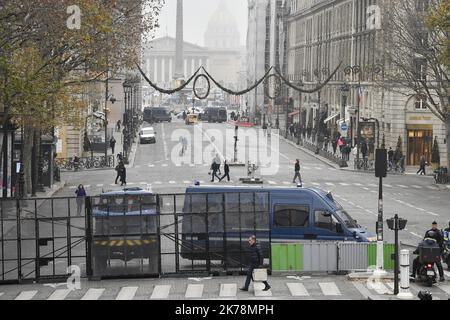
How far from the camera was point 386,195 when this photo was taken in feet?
205

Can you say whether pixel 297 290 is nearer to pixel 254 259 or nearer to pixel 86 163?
pixel 254 259

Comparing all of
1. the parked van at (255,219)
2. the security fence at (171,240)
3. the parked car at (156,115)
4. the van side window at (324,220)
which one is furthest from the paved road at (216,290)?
the parked car at (156,115)

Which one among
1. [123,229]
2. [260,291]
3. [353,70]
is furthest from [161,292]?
[353,70]

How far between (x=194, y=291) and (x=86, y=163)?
49311 mm

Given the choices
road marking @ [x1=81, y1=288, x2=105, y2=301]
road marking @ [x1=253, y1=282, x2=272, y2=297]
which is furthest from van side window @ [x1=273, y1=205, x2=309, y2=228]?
road marking @ [x1=81, y1=288, x2=105, y2=301]

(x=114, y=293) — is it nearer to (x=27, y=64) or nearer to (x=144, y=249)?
(x=144, y=249)

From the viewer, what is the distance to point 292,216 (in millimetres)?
38344

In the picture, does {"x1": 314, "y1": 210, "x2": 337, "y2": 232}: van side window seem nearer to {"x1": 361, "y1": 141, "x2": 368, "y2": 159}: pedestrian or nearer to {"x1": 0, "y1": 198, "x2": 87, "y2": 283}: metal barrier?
{"x1": 0, "y1": 198, "x2": 87, "y2": 283}: metal barrier

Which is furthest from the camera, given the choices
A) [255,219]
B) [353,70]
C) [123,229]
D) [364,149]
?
[353,70]

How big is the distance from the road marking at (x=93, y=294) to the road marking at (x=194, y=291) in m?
2.47

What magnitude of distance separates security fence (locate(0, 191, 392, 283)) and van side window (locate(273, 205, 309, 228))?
846 mm

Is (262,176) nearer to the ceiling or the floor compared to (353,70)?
nearer to the floor

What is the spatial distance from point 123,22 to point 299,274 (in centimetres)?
2873
